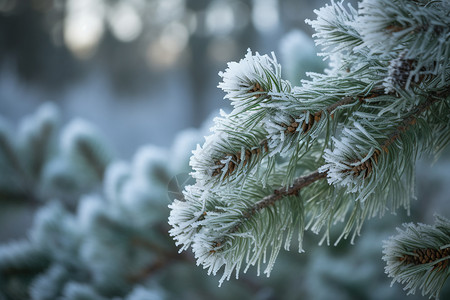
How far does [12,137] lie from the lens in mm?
820

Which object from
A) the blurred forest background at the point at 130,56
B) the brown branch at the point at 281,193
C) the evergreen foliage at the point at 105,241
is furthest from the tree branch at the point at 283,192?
the blurred forest background at the point at 130,56

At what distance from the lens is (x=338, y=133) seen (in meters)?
0.29

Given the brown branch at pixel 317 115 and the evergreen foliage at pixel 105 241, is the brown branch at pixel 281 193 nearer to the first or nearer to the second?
the brown branch at pixel 317 115

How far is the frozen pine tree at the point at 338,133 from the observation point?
0.21 m

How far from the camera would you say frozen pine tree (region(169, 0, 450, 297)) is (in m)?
0.21

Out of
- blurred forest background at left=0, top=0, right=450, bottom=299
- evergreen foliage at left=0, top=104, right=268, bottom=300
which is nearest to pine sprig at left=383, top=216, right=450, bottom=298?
evergreen foliage at left=0, top=104, right=268, bottom=300

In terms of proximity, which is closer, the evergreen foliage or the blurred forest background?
the evergreen foliage

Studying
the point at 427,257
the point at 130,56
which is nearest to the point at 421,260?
the point at 427,257

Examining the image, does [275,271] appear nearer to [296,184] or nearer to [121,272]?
[121,272]

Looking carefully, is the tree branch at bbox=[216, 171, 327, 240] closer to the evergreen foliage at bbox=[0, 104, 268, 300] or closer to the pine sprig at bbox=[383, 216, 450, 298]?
the pine sprig at bbox=[383, 216, 450, 298]

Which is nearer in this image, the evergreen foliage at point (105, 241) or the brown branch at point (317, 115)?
the brown branch at point (317, 115)

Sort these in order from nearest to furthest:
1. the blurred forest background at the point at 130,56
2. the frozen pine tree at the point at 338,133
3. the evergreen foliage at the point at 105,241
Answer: the frozen pine tree at the point at 338,133 → the evergreen foliage at the point at 105,241 → the blurred forest background at the point at 130,56

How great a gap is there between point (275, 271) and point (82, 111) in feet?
8.87

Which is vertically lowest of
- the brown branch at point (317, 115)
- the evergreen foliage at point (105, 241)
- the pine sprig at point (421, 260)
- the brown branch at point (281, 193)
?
the pine sprig at point (421, 260)
